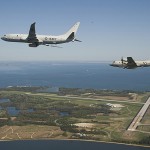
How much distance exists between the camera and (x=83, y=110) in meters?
195

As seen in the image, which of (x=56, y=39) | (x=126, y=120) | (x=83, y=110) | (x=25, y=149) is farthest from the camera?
(x=83, y=110)

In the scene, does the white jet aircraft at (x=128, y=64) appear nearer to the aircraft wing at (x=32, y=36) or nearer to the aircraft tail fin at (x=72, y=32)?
the aircraft tail fin at (x=72, y=32)

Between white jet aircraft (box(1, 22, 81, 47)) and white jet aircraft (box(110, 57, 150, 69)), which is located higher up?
white jet aircraft (box(1, 22, 81, 47))

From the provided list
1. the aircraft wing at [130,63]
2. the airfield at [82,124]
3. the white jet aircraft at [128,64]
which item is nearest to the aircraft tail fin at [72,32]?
the white jet aircraft at [128,64]

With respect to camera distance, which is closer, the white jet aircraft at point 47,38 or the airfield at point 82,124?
the white jet aircraft at point 47,38

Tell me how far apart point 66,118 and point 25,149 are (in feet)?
170

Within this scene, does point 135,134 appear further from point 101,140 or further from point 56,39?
point 56,39

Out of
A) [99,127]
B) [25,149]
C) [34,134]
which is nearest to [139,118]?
[99,127]

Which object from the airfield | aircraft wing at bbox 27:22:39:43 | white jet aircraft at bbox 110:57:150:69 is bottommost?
the airfield

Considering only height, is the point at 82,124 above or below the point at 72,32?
below

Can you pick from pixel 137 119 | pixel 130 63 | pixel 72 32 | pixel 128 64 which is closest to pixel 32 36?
pixel 72 32

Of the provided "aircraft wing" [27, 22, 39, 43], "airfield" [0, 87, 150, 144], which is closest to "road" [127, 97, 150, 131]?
"airfield" [0, 87, 150, 144]

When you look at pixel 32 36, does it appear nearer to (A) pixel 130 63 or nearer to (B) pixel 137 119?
(A) pixel 130 63

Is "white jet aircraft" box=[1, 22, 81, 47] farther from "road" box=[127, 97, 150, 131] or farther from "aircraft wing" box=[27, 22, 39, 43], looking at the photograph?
"road" box=[127, 97, 150, 131]
